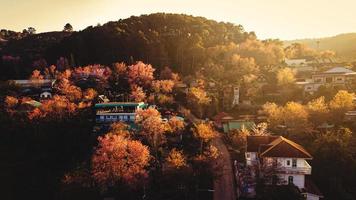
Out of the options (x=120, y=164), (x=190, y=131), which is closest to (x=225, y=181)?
(x=120, y=164)

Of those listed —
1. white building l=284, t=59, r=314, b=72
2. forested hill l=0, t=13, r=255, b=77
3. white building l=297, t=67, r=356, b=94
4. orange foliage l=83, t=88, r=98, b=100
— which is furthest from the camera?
forested hill l=0, t=13, r=255, b=77

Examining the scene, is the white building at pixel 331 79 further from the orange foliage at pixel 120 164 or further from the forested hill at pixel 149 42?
the orange foliage at pixel 120 164

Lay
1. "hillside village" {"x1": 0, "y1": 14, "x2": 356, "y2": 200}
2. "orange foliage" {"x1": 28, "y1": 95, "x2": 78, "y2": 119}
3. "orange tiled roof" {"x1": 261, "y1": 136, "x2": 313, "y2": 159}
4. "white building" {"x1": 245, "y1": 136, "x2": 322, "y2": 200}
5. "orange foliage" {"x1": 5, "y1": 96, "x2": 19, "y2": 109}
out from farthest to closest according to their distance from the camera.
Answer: "orange foliage" {"x1": 5, "y1": 96, "x2": 19, "y2": 109}
"orange foliage" {"x1": 28, "y1": 95, "x2": 78, "y2": 119}
"hillside village" {"x1": 0, "y1": 14, "x2": 356, "y2": 200}
"orange tiled roof" {"x1": 261, "y1": 136, "x2": 313, "y2": 159}
"white building" {"x1": 245, "y1": 136, "x2": 322, "y2": 200}

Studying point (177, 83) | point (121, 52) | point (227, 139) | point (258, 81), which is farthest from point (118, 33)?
point (227, 139)

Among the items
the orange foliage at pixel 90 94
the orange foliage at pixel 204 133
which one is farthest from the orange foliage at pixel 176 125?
the orange foliage at pixel 90 94

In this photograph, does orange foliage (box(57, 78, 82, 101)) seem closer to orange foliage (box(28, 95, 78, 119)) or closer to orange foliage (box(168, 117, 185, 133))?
orange foliage (box(28, 95, 78, 119))

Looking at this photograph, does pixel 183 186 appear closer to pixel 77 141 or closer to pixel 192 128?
pixel 192 128

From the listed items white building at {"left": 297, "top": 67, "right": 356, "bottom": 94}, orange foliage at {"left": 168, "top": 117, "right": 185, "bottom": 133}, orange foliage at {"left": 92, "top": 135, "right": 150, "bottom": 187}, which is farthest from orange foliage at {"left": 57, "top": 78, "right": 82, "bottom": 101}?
white building at {"left": 297, "top": 67, "right": 356, "bottom": 94}
